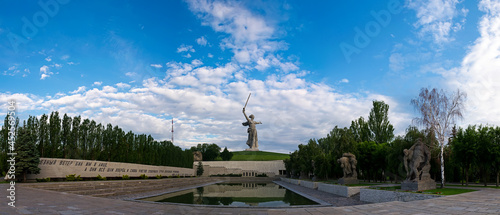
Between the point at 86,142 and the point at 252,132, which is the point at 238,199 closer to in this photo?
the point at 86,142

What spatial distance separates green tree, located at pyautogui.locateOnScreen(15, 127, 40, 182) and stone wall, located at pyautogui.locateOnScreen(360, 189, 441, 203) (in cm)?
2329

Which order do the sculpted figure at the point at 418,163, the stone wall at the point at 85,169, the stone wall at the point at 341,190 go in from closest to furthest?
the sculpted figure at the point at 418,163, the stone wall at the point at 341,190, the stone wall at the point at 85,169

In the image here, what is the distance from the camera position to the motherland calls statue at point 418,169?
18.0 meters

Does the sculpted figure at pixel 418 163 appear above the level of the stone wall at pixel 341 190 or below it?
above

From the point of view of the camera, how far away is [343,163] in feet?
88.6

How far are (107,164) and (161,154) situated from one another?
696 inches

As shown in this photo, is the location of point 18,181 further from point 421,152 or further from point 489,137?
point 489,137

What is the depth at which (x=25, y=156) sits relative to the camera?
66.1 ft

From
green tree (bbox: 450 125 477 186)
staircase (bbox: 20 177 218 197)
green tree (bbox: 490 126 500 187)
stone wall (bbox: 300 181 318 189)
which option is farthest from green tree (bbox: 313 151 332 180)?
staircase (bbox: 20 177 218 197)

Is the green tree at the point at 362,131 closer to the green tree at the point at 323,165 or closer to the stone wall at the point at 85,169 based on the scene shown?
the green tree at the point at 323,165

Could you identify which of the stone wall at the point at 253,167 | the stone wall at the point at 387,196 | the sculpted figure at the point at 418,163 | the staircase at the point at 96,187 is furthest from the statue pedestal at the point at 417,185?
the stone wall at the point at 253,167

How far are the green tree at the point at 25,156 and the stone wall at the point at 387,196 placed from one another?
23.3 m

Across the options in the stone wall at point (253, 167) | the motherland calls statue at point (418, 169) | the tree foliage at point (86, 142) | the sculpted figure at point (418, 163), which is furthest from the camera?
the stone wall at point (253, 167)

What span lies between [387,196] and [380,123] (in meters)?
35.2
